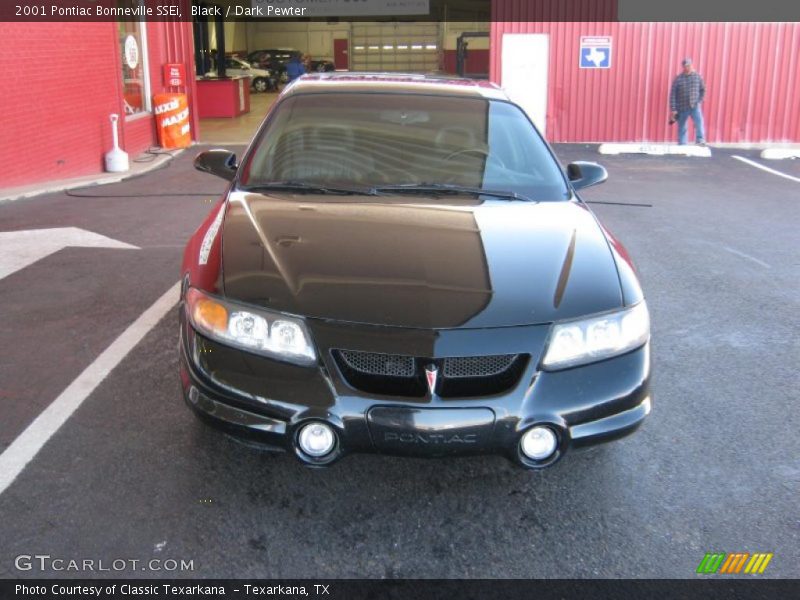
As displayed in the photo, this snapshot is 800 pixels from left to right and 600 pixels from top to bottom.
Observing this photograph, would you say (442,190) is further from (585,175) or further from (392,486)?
(392,486)

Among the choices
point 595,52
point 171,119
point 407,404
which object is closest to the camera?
point 407,404

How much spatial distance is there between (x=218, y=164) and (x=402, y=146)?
3.48ft

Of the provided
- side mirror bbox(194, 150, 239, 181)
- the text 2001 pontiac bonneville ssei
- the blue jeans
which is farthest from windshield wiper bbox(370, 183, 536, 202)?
the blue jeans

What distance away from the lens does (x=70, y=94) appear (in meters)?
11.3

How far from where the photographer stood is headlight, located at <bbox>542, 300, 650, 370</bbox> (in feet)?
9.59

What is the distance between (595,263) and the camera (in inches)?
131

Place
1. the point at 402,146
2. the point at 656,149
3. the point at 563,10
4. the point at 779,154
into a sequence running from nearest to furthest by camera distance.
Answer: the point at 402,146 < the point at 779,154 < the point at 656,149 < the point at 563,10

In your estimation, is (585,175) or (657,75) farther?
(657,75)

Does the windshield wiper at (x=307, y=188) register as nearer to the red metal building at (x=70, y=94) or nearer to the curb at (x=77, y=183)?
the curb at (x=77, y=183)

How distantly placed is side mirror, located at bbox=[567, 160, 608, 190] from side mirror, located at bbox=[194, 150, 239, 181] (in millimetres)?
1890

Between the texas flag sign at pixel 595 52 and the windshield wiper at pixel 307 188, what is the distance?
13900 millimetres

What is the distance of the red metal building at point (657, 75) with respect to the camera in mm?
16422

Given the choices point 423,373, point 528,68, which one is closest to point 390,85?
point 423,373
